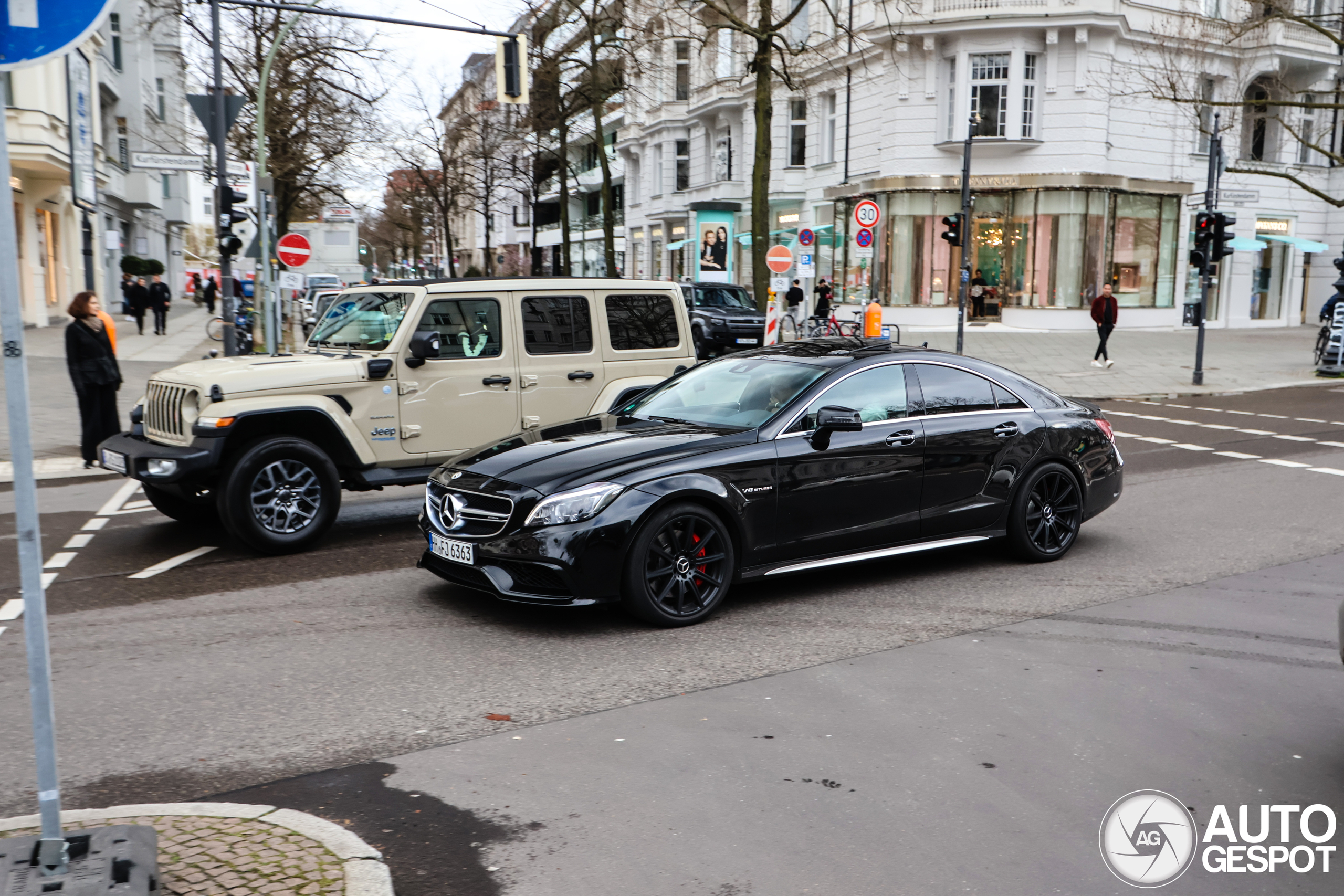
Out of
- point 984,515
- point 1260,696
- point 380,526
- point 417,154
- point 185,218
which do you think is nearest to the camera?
point 1260,696

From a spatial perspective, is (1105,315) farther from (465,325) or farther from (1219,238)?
(465,325)

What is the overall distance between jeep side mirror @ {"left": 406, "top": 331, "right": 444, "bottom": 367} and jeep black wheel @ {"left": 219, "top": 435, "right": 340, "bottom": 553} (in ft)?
3.04

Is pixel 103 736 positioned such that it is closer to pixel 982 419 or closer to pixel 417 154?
pixel 982 419

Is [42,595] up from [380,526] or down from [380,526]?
up

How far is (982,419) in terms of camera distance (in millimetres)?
7441

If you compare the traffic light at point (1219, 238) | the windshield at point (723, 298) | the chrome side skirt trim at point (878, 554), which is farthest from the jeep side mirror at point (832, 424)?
the windshield at point (723, 298)

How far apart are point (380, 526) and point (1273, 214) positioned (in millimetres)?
40110

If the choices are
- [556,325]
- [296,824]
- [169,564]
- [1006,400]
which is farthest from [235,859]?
[556,325]

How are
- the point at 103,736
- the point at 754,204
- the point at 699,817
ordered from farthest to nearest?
the point at 754,204 < the point at 103,736 < the point at 699,817

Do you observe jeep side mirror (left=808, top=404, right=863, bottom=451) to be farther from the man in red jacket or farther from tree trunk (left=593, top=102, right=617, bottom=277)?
tree trunk (left=593, top=102, right=617, bottom=277)

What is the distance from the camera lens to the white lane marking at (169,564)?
7.44m

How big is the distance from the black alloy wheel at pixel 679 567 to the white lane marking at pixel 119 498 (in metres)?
5.71

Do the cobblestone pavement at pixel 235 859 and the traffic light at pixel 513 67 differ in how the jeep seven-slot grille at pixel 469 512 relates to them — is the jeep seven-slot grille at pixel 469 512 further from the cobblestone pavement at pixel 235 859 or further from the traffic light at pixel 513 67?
the traffic light at pixel 513 67

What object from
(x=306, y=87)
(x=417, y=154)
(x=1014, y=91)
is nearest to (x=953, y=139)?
(x=1014, y=91)
